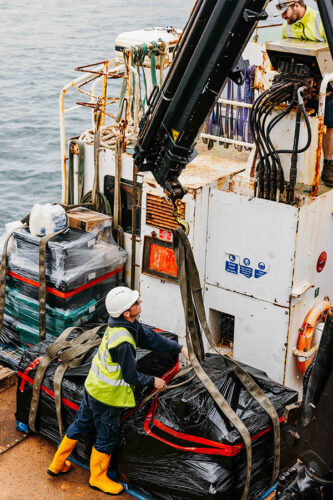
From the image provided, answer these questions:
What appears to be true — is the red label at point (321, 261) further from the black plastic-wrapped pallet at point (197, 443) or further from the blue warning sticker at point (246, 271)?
the black plastic-wrapped pallet at point (197, 443)

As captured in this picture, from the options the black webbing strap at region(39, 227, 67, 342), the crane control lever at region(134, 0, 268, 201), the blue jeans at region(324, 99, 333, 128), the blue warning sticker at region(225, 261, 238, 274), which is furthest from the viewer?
the black webbing strap at region(39, 227, 67, 342)

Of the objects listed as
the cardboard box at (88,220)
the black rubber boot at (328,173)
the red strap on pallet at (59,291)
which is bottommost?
the red strap on pallet at (59,291)

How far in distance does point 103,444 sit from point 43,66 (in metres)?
21.4

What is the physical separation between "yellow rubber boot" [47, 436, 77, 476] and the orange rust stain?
1656mm

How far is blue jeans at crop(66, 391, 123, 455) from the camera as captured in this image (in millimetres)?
4812

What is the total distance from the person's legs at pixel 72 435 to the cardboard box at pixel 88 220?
7.00ft

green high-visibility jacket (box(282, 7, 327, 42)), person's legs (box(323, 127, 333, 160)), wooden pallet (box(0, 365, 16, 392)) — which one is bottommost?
wooden pallet (box(0, 365, 16, 392))

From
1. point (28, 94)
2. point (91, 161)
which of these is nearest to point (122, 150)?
point (91, 161)

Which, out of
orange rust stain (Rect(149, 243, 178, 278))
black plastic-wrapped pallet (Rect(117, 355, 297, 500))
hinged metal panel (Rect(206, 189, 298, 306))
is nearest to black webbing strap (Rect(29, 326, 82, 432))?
black plastic-wrapped pallet (Rect(117, 355, 297, 500))

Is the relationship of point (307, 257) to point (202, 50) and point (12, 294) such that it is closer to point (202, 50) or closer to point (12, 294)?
point (202, 50)

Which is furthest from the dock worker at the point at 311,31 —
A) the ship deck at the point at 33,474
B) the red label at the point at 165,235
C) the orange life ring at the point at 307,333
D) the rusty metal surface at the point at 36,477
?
the rusty metal surface at the point at 36,477

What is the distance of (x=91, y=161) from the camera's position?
23.6 feet

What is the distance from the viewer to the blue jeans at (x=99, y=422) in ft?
15.8

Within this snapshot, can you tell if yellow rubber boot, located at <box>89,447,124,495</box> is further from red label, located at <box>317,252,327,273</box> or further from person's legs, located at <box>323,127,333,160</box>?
person's legs, located at <box>323,127,333,160</box>
